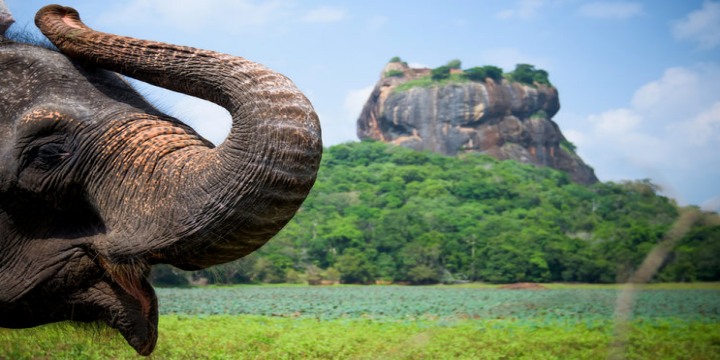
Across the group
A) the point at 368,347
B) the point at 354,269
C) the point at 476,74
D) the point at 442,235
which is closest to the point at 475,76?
the point at 476,74

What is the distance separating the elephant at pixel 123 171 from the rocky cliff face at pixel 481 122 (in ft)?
295

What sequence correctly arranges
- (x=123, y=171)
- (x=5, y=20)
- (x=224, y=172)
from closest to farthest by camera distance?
(x=224, y=172)
(x=123, y=171)
(x=5, y=20)

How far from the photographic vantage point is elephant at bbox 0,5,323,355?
2.36 meters

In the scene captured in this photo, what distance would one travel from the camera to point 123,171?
104 inches

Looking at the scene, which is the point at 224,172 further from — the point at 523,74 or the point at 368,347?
the point at 523,74

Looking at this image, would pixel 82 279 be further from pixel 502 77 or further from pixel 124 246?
pixel 502 77

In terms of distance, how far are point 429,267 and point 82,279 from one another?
40762 millimetres

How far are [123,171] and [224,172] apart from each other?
18.9 inches

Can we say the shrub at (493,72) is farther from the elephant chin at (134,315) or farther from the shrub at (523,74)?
the elephant chin at (134,315)

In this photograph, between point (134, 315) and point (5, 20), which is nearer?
point (134, 315)

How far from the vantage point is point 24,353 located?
439 cm

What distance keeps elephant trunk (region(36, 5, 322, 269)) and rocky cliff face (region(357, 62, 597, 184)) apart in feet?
296

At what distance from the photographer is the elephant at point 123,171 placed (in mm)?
2357

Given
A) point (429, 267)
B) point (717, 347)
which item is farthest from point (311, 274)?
point (717, 347)
